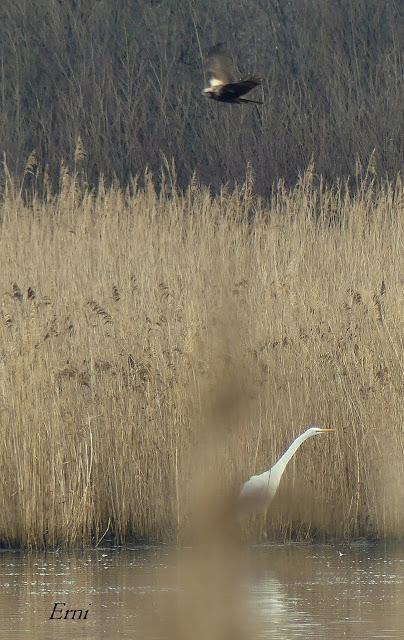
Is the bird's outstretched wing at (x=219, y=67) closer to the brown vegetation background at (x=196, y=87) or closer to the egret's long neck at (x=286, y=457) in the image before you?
the egret's long neck at (x=286, y=457)

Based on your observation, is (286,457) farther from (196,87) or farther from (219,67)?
(196,87)

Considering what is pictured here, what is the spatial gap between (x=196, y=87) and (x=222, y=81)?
32.5 feet

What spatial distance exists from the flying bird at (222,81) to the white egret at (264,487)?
1.43 m

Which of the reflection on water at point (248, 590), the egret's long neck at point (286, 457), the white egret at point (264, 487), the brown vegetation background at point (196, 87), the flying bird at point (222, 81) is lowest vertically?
the reflection on water at point (248, 590)

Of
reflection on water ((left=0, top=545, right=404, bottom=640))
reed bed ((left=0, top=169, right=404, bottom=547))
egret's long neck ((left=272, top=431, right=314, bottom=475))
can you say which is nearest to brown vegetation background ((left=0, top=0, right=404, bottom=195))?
reed bed ((left=0, top=169, right=404, bottom=547))

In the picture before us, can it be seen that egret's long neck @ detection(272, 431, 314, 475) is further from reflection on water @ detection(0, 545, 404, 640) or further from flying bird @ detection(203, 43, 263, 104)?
flying bird @ detection(203, 43, 263, 104)

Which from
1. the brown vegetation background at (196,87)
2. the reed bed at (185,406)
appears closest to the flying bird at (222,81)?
the reed bed at (185,406)

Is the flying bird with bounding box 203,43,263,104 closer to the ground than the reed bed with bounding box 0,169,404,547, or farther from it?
farther from it

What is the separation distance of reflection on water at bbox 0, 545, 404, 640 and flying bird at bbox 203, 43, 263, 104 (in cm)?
186

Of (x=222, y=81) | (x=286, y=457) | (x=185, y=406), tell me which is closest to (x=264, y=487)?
(x=286, y=457)

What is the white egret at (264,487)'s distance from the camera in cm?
615

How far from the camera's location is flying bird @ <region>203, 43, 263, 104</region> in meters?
5.89

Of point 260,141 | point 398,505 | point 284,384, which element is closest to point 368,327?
point 284,384

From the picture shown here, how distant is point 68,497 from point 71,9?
1046 centimetres
